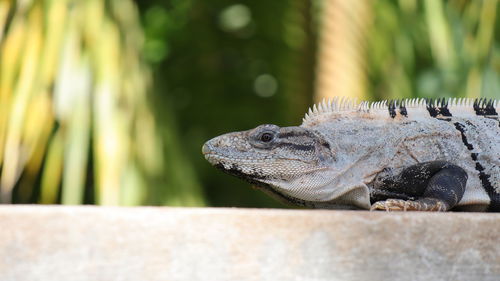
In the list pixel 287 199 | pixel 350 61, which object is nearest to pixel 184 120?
pixel 350 61

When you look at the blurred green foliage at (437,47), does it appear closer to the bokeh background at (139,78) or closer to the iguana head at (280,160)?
the bokeh background at (139,78)

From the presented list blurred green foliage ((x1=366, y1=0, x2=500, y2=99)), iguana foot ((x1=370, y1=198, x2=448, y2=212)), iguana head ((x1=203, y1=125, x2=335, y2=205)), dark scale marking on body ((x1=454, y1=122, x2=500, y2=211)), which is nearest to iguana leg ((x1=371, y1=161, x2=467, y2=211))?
iguana foot ((x1=370, y1=198, x2=448, y2=212))

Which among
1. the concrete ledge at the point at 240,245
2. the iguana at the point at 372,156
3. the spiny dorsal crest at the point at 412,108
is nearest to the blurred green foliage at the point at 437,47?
the spiny dorsal crest at the point at 412,108

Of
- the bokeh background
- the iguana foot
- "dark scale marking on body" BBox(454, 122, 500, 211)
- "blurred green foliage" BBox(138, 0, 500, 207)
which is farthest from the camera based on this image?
"blurred green foliage" BBox(138, 0, 500, 207)

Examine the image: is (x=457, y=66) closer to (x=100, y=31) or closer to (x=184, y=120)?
(x=100, y=31)

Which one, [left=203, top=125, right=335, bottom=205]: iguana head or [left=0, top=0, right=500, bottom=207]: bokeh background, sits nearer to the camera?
[left=203, top=125, right=335, bottom=205]: iguana head

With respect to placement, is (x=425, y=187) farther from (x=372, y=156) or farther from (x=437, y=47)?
(x=437, y=47)

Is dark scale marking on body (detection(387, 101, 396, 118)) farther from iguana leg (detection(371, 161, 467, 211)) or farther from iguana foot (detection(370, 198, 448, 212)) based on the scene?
iguana foot (detection(370, 198, 448, 212))
